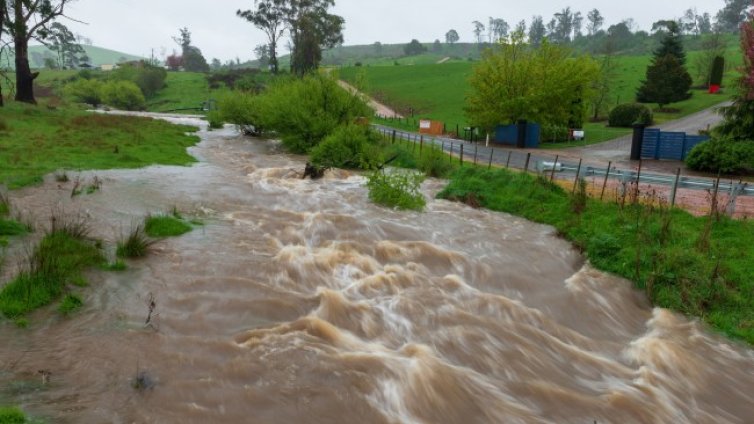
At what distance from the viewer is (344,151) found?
23688 mm

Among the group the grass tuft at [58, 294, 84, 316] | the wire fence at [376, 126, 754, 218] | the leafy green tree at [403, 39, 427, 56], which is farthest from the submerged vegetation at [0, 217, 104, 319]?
the leafy green tree at [403, 39, 427, 56]

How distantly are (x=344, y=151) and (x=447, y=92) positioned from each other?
173ft

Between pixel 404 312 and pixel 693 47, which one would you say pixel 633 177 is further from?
pixel 693 47

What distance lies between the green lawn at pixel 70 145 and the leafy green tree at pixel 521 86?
2017 centimetres

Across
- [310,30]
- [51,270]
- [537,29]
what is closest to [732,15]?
[537,29]

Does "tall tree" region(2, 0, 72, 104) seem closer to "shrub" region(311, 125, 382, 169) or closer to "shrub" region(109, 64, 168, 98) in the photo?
"shrub" region(311, 125, 382, 169)

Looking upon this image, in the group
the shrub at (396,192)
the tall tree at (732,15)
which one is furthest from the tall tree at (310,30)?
the tall tree at (732,15)

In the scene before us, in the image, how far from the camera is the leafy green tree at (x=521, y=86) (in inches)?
1390

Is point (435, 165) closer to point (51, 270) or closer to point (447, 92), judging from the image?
point (51, 270)

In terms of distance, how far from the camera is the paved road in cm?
2942

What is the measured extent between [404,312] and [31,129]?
26.8 metres

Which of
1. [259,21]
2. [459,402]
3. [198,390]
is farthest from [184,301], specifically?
[259,21]

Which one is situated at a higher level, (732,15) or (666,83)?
(732,15)

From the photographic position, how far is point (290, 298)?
346 inches
